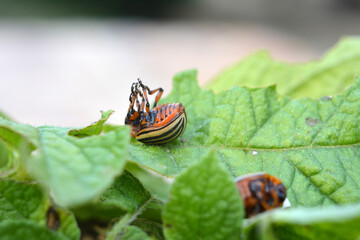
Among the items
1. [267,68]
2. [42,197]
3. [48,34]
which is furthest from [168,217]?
[48,34]

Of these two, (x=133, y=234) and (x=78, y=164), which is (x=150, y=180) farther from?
(x=78, y=164)

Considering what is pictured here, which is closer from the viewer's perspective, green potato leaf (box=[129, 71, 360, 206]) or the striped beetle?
green potato leaf (box=[129, 71, 360, 206])

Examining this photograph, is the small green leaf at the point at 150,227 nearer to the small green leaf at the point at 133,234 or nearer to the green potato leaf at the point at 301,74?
the small green leaf at the point at 133,234

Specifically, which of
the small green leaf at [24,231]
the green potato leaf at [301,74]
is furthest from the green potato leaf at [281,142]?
the green potato leaf at [301,74]

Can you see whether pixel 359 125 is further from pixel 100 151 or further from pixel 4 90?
pixel 4 90

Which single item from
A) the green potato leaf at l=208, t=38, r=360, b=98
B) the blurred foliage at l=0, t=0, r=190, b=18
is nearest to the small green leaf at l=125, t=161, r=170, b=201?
the green potato leaf at l=208, t=38, r=360, b=98

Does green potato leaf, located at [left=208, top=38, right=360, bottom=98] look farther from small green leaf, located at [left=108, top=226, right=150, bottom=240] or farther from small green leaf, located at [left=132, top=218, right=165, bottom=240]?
small green leaf, located at [left=108, top=226, right=150, bottom=240]
